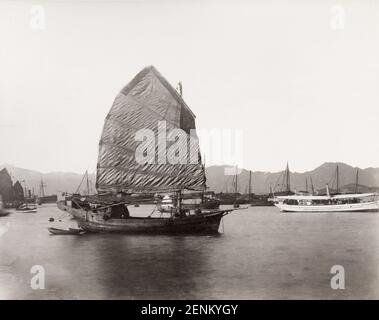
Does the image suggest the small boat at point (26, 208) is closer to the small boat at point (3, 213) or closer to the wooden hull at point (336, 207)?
the small boat at point (3, 213)

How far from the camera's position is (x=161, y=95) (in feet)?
14.5

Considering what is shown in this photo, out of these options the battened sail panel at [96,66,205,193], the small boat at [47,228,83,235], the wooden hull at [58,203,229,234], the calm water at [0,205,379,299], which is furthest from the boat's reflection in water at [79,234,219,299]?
the battened sail panel at [96,66,205,193]

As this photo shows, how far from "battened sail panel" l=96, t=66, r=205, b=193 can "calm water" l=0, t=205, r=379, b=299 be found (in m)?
0.79

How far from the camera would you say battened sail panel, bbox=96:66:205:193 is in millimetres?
4059

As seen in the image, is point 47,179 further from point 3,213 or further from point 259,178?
point 259,178

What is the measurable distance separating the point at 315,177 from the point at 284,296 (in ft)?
3.80

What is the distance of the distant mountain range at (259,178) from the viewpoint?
12.6 ft

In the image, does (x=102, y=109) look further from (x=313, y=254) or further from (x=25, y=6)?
(x=313, y=254)

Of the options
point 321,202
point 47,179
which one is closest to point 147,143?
point 47,179

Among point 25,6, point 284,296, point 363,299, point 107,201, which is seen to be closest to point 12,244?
point 107,201

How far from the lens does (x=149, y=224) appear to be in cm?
470

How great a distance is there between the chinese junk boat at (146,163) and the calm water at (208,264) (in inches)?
19.1

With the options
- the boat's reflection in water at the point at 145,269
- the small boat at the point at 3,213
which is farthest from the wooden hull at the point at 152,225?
the small boat at the point at 3,213

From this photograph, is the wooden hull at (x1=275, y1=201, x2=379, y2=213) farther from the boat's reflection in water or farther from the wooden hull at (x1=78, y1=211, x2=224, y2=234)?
the boat's reflection in water
